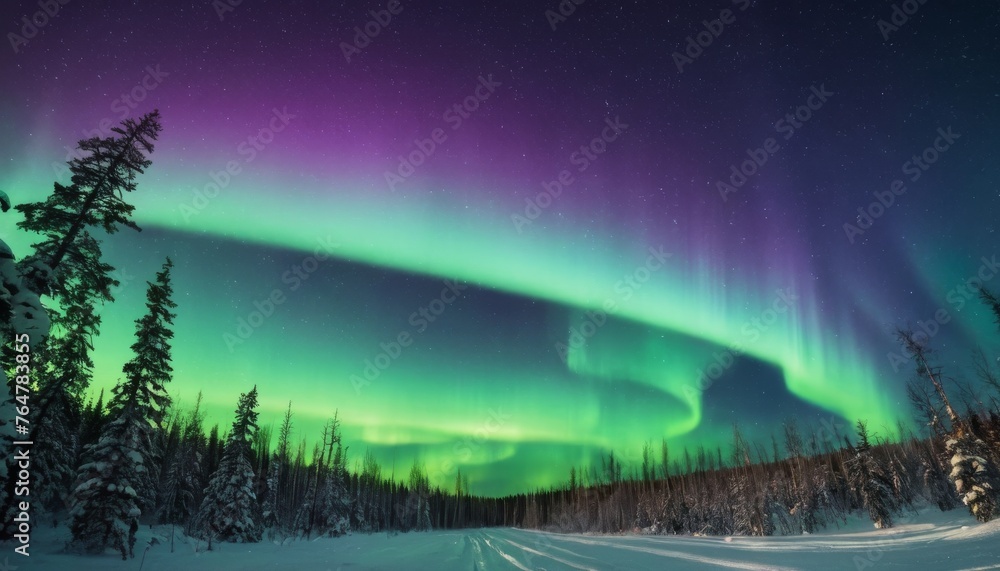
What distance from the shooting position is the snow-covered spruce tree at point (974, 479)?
2545 cm

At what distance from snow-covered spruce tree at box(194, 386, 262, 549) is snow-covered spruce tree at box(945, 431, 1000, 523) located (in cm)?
4821

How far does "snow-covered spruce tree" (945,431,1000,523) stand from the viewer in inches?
1002

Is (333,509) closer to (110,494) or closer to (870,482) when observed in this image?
(110,494)

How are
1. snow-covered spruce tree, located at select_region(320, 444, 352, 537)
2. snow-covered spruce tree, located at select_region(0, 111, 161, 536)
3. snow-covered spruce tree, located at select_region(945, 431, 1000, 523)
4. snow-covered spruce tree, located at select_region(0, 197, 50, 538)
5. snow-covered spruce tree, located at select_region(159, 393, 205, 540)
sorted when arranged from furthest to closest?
snow-covered spruce tree, located at select_region(320, 444, 352, 537)
snow-covered spruce tree, located at select_region(159, 393, 205, 540)
snow-covered spruce tree, located at select_region(945, 431, 1000, 523)
snow-covered spruce tree, located at select_region(0, 111, 161, 536)
snow-covered spruce tree, located at select_region(0, 197, 50, 538)

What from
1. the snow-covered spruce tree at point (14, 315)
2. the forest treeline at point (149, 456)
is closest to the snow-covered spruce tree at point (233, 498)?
the forest treeline at point (149, 456)

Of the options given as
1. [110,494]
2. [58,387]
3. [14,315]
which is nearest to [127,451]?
[110,494]

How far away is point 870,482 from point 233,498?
51.5m

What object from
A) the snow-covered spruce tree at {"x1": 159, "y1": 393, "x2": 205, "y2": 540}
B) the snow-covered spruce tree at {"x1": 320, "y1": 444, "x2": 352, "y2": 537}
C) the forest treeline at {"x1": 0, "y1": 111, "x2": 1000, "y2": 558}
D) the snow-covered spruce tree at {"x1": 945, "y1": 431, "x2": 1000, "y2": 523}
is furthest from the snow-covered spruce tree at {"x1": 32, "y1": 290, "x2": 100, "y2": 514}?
the snow-covered spruce tree at {"x1": 945, "y1": 431, "x2": 1000, "y2": 523}

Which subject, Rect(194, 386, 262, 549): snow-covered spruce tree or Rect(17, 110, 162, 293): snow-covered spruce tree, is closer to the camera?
Rect(17, 110, 162, 293): snow-covered spruce tree

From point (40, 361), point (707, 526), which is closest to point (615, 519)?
point (707, 526)

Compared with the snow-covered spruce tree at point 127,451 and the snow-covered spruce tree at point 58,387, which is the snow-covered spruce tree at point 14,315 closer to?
the snow-covered spruce tree at point 58,387

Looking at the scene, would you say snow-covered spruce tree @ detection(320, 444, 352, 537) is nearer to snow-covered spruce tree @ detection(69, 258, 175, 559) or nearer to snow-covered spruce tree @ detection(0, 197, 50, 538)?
snow-covered spruce tree @ detection(69, 258, 175, 559)

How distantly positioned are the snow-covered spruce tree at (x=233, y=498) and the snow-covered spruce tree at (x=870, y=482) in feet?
163

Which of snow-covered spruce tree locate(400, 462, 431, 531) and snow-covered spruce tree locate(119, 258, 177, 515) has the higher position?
snow-covered spruce tree locate(119, 258, 177, 515)
